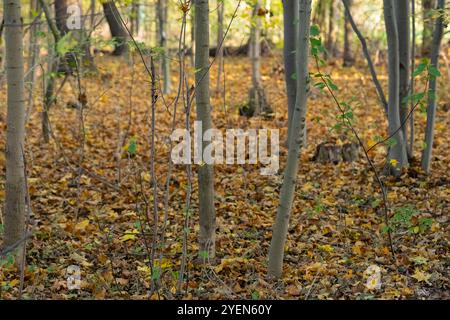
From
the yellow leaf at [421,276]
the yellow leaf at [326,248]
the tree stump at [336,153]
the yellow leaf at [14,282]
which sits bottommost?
the yellow leaf at [421,276]

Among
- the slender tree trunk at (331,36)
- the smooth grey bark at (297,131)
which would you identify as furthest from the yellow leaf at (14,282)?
the slender tree trunk at (331,36)

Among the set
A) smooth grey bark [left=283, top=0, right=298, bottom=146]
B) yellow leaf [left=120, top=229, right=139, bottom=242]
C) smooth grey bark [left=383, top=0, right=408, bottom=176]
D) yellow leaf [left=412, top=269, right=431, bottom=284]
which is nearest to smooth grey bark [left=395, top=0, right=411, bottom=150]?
smooth grey bark [left=383, top=0, right=408, bottom=176]

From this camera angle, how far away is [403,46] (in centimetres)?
788

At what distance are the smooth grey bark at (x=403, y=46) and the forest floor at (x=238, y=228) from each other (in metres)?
0.98

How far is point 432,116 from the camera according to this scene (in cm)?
788

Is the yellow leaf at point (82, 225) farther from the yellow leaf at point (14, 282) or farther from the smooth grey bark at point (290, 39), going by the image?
the smooth grey bark at point (290, 39)

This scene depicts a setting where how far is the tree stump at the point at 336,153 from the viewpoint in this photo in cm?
884

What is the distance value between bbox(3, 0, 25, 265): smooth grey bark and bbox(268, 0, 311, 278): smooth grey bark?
7.24 ft

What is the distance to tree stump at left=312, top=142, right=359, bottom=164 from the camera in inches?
348

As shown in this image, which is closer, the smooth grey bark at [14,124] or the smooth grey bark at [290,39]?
the smooth grey bark at [14,124]

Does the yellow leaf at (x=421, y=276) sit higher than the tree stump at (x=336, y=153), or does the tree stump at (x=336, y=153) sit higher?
the tree stump at (x=336, y=153)

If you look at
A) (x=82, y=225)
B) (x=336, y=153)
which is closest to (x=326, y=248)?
(x=82, y=225)

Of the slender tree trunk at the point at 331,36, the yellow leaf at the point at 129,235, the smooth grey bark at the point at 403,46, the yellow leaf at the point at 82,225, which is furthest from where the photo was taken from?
the slender tree trunk at the point at 331,36

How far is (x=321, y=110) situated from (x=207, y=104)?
295 inches
